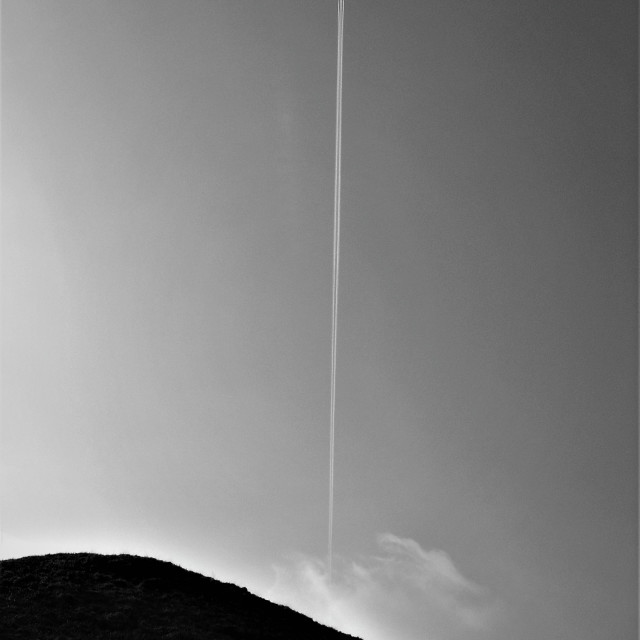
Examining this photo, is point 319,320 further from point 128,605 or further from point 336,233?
point 128,605

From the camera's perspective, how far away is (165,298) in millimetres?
7391

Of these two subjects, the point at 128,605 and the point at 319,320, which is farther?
the point at 319,320

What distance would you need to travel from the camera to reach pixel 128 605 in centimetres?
578

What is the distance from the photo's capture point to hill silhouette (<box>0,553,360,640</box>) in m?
5.26

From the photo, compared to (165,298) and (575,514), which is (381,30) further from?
(575,514)

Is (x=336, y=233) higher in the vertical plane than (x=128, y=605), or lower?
higher

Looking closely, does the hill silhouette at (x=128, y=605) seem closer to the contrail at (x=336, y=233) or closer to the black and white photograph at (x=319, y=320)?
the black and white photograph at (x=319, y=320)

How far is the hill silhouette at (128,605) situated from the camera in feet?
17.3

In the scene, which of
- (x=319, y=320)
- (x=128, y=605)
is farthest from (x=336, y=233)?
(x=128, y=605)

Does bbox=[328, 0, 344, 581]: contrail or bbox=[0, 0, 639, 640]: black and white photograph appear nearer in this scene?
bbox=[0, 0, 639, 640]: black and white photograph

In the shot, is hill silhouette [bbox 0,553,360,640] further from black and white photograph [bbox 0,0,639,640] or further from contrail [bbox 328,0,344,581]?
contrail [bbox 328,0,344,581]

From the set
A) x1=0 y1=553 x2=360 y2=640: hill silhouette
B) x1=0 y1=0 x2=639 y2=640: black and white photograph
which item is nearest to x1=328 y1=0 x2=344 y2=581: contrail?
x1=0 y1=0 x2=639 y2=640: black and white photograph

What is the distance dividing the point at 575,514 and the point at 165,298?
3995mm

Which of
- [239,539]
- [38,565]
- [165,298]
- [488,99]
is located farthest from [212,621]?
[488,99]
